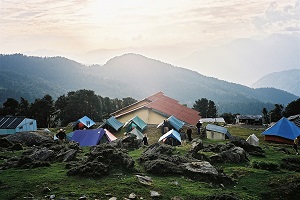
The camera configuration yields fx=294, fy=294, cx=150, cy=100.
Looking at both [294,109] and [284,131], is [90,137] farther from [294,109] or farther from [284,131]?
[294,109]

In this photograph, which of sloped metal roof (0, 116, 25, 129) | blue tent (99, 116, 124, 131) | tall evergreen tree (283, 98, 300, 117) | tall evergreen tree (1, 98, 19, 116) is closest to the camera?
blue tent (99, 116, 124, 131)

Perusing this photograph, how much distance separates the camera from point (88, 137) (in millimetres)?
32031

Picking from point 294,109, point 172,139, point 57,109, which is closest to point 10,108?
point 57,109

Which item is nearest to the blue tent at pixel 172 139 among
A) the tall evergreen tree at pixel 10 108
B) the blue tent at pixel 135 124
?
the blue tent at pixel 135 124

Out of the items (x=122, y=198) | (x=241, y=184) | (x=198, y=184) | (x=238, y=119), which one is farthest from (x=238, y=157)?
(x=238, y=119)

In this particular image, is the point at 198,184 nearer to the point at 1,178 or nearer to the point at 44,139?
the point at 1,178

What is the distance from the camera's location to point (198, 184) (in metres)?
15.8

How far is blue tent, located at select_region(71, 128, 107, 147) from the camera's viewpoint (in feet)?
103

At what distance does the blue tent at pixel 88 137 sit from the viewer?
1235 inches

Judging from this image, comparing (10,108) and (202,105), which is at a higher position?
(10,108)

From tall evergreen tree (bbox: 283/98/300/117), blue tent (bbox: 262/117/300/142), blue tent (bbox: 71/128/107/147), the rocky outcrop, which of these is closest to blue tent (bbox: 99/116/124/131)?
blue tent (bbox: 71/128/107/147)

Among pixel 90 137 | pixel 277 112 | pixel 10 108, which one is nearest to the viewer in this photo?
pixel 90 137

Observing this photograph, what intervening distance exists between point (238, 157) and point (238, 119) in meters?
129

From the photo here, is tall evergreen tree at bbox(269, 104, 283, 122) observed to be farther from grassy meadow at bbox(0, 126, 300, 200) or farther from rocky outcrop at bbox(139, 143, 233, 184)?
rocky outcrop at bbox(139, 143, 233, 184)
